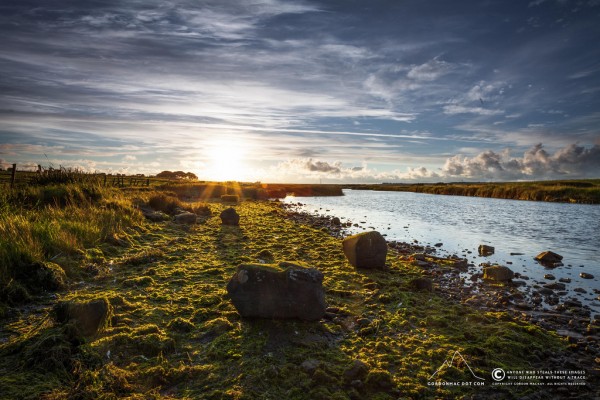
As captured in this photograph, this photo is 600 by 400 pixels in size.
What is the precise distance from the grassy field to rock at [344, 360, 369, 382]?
20 mm

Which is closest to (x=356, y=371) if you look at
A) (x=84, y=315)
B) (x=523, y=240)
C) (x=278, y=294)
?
(x=278, y=294)

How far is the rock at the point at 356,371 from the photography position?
19.4 feet

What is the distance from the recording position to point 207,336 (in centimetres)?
725

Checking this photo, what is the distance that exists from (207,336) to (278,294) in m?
1.83

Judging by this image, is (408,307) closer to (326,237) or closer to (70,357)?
(70,357)

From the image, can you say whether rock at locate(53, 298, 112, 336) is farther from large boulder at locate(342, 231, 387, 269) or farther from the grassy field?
large boulder at locate(342, 231, 387, 269)

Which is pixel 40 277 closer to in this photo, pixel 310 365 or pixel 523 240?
pixel 310 365

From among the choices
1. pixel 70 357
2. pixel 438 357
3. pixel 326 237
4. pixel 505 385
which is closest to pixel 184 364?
pixel 70 357

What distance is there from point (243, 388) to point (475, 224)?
3159cm

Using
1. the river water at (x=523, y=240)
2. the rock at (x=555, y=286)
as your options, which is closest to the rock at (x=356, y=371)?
the river water at (x=523, y=240)

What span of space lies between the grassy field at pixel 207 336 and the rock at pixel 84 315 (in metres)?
0.16

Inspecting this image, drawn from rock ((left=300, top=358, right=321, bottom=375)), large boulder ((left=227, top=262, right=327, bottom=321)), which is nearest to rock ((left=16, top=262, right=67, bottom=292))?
large boulder ((left=227, top=262, right=327, bottom=321))

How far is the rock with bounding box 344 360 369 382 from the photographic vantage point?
5898 millimetres

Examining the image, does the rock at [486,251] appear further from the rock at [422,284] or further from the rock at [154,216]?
the rock at [154,216]
